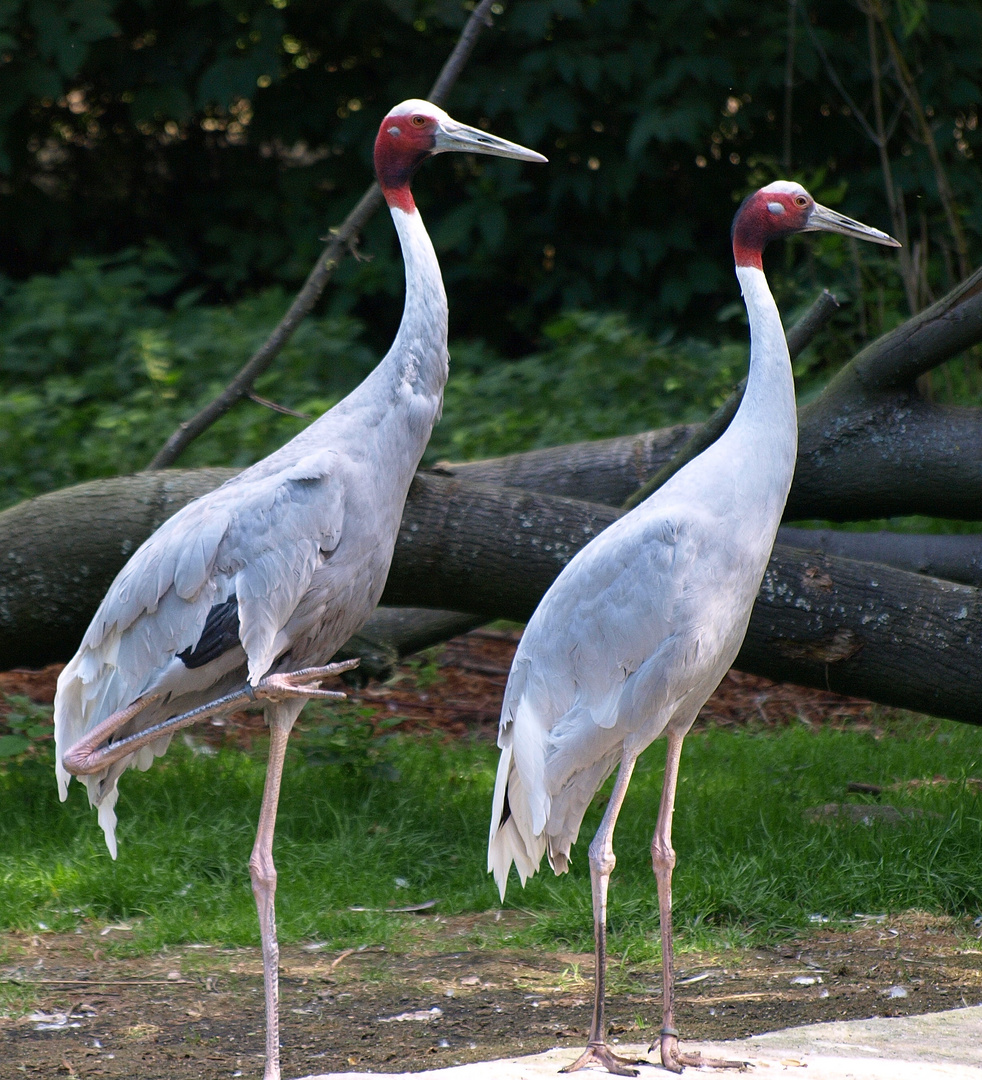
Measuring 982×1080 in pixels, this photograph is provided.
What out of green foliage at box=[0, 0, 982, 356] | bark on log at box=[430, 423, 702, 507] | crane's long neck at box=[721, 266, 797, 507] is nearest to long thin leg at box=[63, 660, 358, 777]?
crane's long neck at box=[721, 266, 797, 507]

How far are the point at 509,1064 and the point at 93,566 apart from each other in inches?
91.2

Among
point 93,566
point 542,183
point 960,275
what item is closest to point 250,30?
point 542,183

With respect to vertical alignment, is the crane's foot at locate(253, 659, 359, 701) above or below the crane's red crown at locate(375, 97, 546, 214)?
below

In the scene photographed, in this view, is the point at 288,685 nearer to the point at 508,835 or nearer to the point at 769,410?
the point at 508,835

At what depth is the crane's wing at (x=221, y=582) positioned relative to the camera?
3.55m

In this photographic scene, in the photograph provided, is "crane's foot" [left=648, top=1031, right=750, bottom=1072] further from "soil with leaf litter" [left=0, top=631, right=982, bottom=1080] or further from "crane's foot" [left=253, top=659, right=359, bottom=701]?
"crane's foot" [left=253, top=659, right=359, bottom=701]

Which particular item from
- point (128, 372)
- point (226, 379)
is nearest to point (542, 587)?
point (226, 379)

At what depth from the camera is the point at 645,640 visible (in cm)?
343

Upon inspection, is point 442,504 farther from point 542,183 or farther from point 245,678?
point 542,183

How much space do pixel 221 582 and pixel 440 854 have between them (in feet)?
5.21

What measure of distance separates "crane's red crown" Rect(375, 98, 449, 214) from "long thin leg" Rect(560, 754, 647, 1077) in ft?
5.80

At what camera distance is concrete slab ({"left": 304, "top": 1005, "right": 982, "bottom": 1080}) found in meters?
2.96

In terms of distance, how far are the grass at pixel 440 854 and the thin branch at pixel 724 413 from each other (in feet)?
3.93

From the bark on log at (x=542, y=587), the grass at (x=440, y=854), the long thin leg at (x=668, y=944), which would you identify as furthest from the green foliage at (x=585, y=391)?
the long thin leg at (x=668, y=944)
